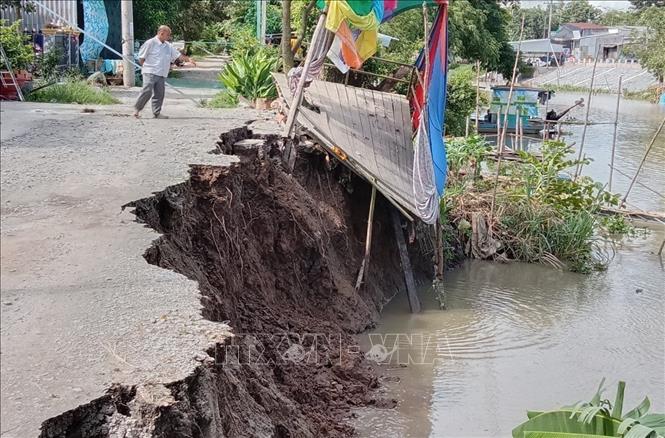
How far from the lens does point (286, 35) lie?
11531 mm

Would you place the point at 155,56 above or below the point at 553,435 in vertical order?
above

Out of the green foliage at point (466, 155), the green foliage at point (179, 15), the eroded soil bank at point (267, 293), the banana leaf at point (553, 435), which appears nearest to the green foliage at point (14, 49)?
the eroded soil bank at point (267, 293)

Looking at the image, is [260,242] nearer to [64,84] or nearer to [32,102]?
[32,102]

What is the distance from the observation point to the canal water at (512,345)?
272 inches

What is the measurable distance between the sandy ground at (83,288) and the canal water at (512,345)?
265 cm

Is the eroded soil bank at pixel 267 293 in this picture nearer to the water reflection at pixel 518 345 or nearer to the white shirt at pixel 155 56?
the water reflection at pixel 518 345

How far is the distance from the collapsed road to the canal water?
40 cm

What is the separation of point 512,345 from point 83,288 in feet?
18.5

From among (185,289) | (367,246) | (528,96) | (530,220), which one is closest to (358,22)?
(367,246)

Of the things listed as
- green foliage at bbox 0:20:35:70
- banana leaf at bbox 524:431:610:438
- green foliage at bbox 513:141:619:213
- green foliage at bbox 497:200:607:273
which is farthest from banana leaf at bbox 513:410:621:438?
green foliage at bbox 0:20:35:70

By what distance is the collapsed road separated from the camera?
3348mm

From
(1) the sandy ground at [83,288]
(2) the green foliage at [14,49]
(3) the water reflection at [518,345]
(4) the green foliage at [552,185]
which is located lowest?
(3) the water reflection at [518,345]

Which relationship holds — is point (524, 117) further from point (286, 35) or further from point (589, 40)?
point (589, 40)

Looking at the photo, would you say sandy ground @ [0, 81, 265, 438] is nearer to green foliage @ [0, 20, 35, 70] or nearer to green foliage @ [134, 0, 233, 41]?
green foliage @ [0, 20, 35, 70]
